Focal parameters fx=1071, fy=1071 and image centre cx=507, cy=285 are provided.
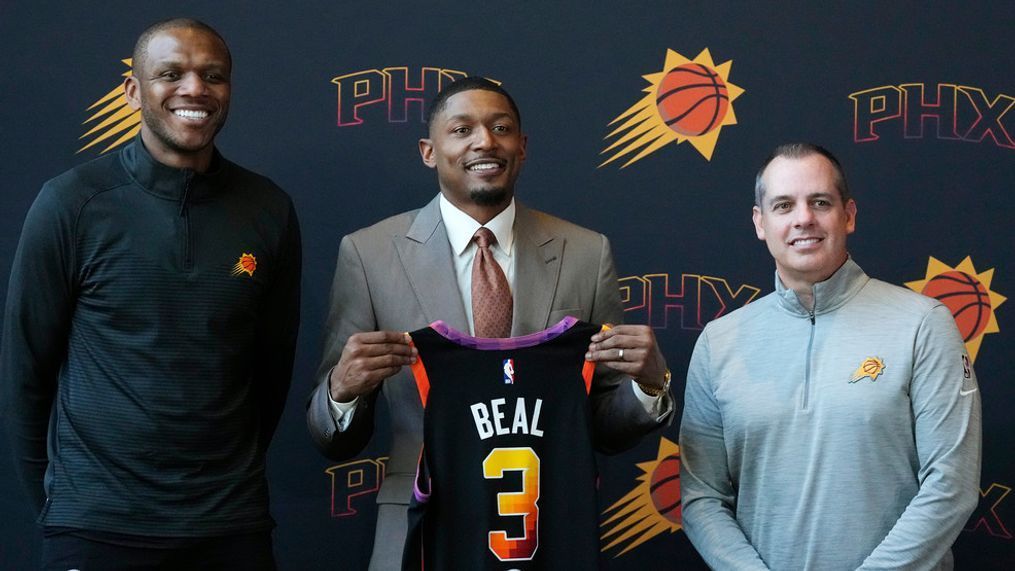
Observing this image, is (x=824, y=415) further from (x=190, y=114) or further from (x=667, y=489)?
(x=190, y=114)

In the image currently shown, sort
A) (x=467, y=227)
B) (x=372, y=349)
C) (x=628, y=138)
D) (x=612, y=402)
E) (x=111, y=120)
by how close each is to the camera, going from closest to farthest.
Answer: (x=372, y=349) → (x=612, y=402) → (x=467, y=227) → (x=111, y=120) → (x=628, y=138)

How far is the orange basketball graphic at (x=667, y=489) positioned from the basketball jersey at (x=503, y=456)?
0.89m

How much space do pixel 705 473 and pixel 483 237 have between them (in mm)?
681

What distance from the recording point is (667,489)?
290 cm

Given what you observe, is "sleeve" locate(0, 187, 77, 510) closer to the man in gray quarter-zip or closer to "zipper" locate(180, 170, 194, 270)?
"zipper" locate(180, 170, 194, 270)

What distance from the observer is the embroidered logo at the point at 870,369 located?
2.08 m

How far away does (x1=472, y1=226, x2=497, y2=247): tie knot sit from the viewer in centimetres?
224

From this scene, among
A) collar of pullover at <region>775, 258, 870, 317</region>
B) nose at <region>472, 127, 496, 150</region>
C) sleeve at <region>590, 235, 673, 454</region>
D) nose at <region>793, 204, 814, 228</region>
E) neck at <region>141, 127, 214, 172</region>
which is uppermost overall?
nose at <region>472, 127, 496, 150</region>

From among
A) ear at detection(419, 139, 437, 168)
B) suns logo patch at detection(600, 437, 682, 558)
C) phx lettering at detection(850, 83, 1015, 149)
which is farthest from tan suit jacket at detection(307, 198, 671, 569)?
phx lettering at detection(850, 83, 1015, 149)

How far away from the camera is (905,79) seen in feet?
9.62

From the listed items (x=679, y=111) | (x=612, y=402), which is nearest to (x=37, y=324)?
(x=612, y=402)

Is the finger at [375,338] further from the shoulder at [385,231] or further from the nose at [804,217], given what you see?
the nose at [804,217]

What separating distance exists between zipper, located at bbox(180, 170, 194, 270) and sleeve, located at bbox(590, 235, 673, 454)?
2.71 feet

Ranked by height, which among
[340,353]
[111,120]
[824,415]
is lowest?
[824,415]
